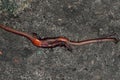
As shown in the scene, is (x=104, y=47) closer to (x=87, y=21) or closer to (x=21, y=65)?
(x=87, y=21)

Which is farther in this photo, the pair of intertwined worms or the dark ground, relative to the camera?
the pair of intertwined worms

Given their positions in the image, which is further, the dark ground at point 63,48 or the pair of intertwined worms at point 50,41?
→ the pair of intertwined worms at point 50,41

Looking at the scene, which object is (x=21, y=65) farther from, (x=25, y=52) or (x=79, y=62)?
(x=79, y=62)

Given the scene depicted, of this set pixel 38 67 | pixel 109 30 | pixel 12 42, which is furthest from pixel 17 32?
pixel 109 30

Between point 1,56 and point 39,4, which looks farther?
point 39,4

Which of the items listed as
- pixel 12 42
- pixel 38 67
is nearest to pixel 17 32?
pixel 12 42

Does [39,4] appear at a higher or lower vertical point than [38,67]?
higher
